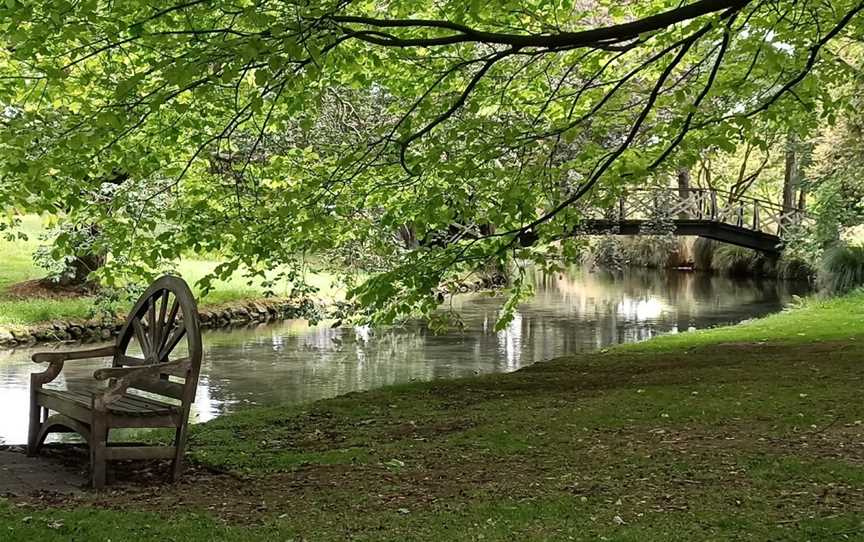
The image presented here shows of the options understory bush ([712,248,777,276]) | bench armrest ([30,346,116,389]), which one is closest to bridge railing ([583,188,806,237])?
understory bush ([712,248,777,276])

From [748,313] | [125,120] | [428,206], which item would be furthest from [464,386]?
[748,313]

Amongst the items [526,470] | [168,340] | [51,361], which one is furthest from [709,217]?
[51,361]

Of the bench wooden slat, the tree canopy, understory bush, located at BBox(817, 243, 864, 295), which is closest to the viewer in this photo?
the tree canopy

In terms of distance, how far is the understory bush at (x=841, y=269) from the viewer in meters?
23.6

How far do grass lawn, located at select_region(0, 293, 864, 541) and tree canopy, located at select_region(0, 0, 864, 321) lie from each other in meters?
1.41

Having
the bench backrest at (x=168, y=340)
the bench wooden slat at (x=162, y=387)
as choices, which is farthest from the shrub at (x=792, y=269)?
the bench wooden slat at (x=162, y=387)

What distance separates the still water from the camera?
47.2ft

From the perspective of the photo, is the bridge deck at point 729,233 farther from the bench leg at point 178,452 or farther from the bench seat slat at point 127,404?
the bench leg at point 178,452

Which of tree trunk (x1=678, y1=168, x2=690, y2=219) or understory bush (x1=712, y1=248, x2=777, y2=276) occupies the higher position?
tree trunk (x1=678, y1=168, x2=690, y2=219)

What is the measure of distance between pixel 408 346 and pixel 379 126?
38.7 feet

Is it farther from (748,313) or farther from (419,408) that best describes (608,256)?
(419,408)

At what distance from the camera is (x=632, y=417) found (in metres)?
8.05

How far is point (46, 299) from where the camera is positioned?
23.7m

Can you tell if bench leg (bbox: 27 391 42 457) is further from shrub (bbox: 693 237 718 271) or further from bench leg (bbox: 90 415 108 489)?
shrub (bbox: 693 237 718 271)
